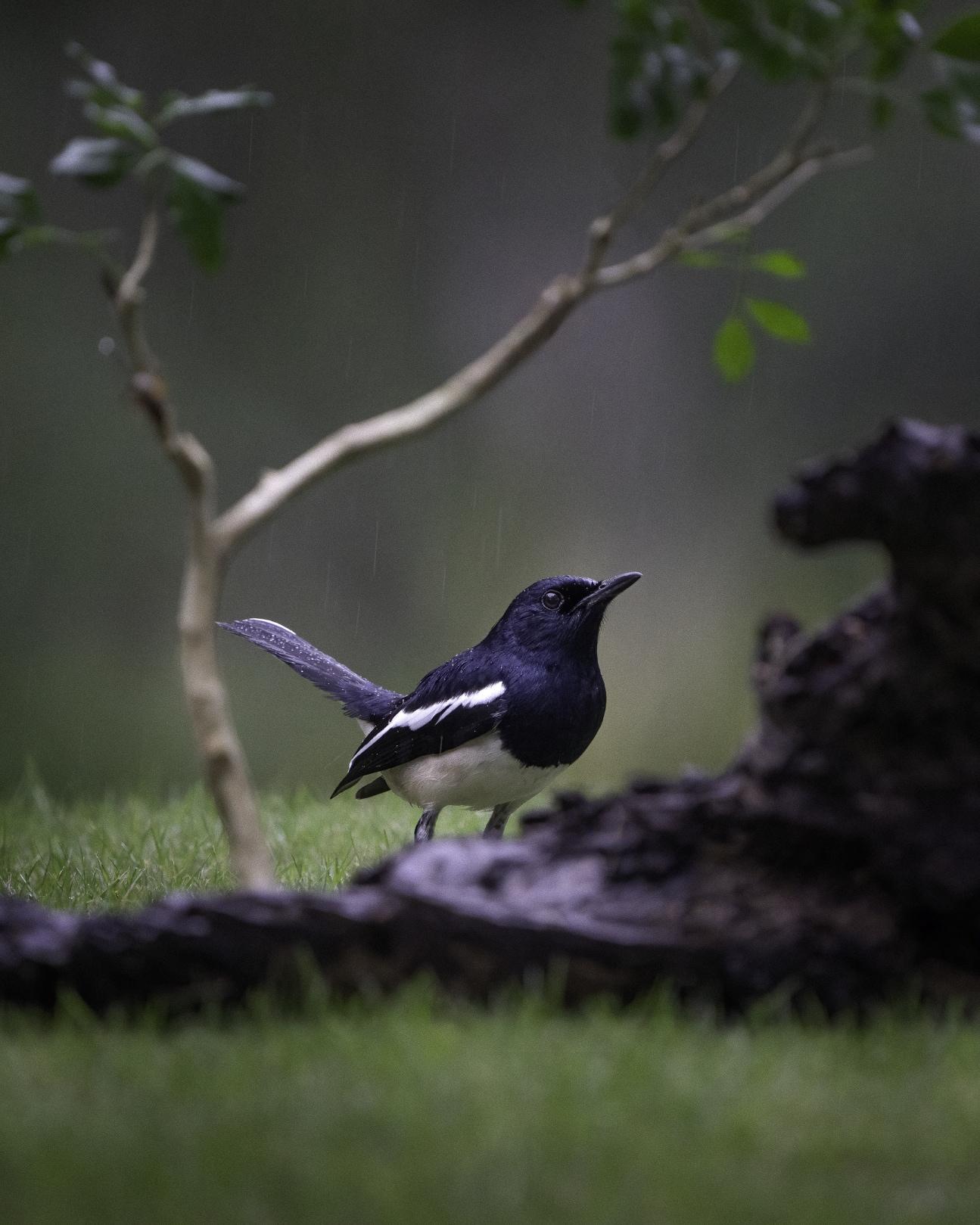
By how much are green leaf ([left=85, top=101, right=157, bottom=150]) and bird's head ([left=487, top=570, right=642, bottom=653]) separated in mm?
1279

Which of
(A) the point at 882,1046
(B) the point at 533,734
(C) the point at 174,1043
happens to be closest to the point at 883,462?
(A) the point at 882,1046

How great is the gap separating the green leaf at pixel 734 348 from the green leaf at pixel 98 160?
894 millimetres

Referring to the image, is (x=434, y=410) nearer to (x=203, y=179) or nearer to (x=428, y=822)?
(x=203, y=179)

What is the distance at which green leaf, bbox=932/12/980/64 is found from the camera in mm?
1741

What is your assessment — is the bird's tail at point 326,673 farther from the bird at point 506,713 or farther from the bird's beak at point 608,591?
the bird's beak at point 608,591

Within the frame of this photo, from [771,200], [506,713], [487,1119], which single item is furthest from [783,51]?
[487,1119]

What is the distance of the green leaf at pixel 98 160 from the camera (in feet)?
5.61

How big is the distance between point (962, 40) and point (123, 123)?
108cm

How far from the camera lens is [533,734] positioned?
2.64 meters

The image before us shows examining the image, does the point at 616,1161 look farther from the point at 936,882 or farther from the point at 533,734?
the point at 533,734

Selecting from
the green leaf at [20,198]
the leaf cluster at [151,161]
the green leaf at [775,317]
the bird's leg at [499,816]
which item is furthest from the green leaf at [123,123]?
the bird's leg at [499,816]

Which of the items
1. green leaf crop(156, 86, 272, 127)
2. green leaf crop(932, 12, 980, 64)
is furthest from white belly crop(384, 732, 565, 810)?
green leaf crop(932, 12, 980, 64)

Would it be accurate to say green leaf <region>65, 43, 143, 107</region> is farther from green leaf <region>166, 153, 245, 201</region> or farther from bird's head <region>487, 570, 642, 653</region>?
bird's head <region>487, 570, 642, 653</region>

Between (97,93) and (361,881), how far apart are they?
1.08 metres
